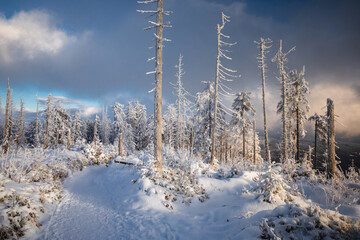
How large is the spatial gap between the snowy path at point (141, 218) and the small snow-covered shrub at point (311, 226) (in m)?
0.50

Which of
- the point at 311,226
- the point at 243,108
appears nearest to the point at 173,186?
the point at 311,226

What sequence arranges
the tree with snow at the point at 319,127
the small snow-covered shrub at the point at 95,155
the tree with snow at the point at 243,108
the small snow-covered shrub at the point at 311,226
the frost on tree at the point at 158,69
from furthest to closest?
the tree with snow at the point at 243,108
the tree with snow at the point at 319,127
the small snow-covered shrub at the point at 95,155
the frost on tree at the point at 158,69
the small snow-covered shrub at the point at 311,226

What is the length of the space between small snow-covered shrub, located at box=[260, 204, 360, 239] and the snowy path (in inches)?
19.7

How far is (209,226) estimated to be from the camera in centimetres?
479

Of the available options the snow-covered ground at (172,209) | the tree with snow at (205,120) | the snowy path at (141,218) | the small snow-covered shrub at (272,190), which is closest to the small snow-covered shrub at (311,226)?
the snow-covered ground at (172,209)

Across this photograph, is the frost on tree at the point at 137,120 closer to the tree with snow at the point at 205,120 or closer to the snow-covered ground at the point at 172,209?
the tree with snow at the point at 205,120

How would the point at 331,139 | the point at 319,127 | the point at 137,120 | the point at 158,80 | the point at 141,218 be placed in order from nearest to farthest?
the point at 141,218, the point at 158,80, the point at 331,139, the point at 319,127, the point at 137,120

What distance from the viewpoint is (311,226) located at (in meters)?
2.86

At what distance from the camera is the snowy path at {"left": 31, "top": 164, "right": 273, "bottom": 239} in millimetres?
4156

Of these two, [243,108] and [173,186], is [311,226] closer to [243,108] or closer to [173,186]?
[173,186]

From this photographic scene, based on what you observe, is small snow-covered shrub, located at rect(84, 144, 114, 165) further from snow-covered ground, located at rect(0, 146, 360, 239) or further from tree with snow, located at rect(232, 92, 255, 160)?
tree with snow, located at rect(232, 92, 255, 160)

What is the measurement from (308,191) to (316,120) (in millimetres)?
19850

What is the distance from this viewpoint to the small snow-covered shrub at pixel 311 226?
2.66 m

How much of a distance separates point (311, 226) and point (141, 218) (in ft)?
14.2
